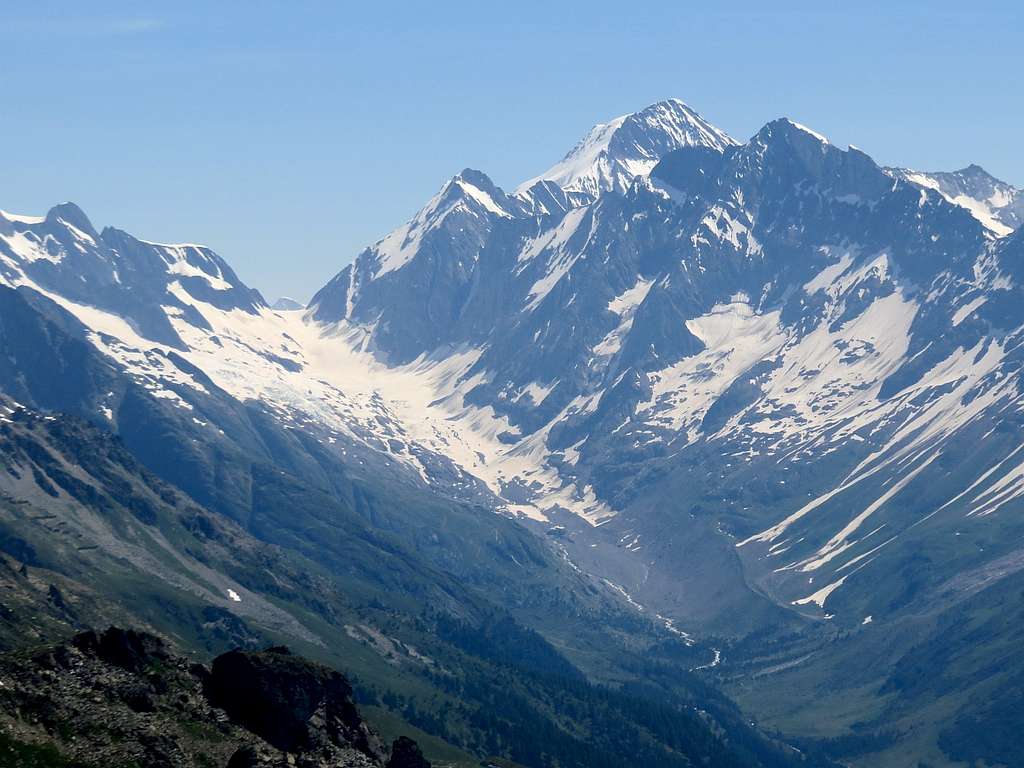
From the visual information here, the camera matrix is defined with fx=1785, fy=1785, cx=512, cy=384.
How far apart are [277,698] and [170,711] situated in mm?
12929

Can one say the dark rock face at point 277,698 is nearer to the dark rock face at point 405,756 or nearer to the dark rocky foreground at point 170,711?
the dark rocky foreground at point 170,711

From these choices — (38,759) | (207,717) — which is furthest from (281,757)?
(38,759)

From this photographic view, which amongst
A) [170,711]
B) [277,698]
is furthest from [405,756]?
[170,711]

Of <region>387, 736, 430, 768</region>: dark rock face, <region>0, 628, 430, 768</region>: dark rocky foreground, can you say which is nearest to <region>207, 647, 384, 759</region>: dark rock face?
<region>0, 628, 430, 768</region>: dark rocky foreground

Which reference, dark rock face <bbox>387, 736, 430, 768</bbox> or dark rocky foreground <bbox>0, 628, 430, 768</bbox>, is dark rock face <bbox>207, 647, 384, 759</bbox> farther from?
dark rock face <bbox>387, 736, 430, 768</bbox>

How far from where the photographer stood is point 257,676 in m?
174

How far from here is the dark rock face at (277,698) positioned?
17200 cm

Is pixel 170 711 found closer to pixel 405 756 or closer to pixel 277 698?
pixel 277 698

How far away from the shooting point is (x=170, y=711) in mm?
162750

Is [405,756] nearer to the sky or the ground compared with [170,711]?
nearer to the sky

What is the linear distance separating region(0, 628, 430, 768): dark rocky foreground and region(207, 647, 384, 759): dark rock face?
98 mm

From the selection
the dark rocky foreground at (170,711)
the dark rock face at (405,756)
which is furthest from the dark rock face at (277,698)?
the dark rock face at (405,756)

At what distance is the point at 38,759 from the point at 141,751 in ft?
40.1

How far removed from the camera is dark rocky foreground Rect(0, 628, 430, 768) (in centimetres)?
15000
